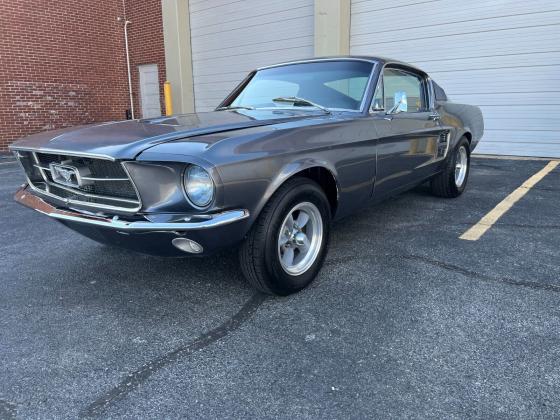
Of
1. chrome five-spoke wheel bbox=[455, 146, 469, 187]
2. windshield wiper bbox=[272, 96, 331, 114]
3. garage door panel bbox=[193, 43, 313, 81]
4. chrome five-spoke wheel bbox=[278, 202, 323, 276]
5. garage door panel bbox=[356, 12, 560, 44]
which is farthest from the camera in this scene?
garage door panel bbox=[193, 43, 313, 81]

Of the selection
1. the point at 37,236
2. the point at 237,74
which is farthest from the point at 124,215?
the point at 237,74

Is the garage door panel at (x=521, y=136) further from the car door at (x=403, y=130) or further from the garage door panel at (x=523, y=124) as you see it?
the car door at (x=403, y=130)

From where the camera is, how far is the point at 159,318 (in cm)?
257

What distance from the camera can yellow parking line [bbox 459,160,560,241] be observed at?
400 cm

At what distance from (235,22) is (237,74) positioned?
131 centimetres

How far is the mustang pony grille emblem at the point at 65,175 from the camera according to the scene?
2.64 meters

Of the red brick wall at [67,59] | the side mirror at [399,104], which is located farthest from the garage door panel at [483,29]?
the red brick wall at [67,59]

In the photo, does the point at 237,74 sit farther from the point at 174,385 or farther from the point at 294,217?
the point at 174,385

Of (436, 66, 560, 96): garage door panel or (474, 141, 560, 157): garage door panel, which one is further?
(474, 141, 560, 157): garage door panel

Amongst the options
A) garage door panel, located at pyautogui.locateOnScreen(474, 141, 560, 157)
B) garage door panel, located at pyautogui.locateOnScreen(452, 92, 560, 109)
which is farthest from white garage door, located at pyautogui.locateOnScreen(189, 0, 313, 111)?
garage door panel, located at pyautogui.locateOnScreen(474, 141, 560, 157)

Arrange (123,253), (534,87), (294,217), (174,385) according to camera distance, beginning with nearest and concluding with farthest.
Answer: (174,385), (294,217), (123,253), (534,87)

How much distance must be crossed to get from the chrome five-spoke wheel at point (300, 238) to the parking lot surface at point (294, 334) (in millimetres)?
201

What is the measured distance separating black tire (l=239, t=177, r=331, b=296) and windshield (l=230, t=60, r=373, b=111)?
100 centimetres

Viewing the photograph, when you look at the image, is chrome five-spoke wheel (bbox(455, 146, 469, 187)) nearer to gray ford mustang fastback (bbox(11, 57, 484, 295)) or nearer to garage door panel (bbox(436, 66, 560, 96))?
gray ford mustang fastback (bbox(11, 57, 484, 295))
